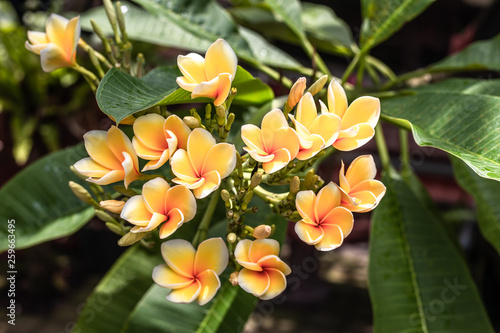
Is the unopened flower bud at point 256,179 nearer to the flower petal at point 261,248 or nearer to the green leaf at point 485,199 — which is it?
the flower petal at point 261,248

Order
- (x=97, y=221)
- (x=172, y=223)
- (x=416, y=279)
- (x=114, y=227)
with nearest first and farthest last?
(x=172, y=223) < (x=114, y=227) < (x=416, y=279) < (x=97, y=221)

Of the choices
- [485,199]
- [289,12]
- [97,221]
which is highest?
[289,12]

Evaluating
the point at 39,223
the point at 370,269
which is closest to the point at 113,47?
the point at 39,223

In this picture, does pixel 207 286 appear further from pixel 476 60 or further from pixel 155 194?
pixel 476 60

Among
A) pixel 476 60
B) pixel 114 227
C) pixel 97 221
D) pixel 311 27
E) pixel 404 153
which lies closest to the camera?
pixel 114 227

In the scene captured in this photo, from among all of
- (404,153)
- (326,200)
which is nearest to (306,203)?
(326,200)

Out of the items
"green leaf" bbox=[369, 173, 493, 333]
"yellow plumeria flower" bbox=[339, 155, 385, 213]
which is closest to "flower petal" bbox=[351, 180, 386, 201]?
"yellow plumeria flower" bbox=[339, 155, 385, 213]

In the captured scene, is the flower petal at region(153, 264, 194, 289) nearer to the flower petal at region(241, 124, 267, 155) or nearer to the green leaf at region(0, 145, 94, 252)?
the flower petal at region(241, 124, 267, 155)

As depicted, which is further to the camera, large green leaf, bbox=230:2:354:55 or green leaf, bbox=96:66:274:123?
large green leaf, bbox=230:2:354:55
